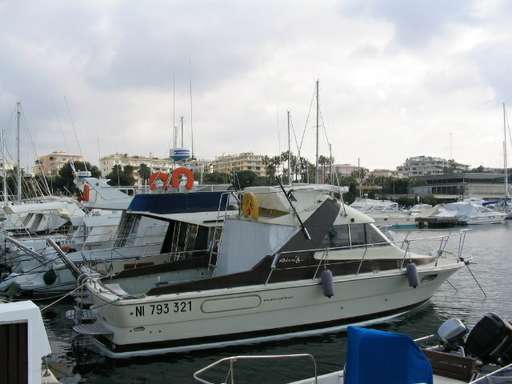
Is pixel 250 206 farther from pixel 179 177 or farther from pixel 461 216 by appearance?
pixel 461 216

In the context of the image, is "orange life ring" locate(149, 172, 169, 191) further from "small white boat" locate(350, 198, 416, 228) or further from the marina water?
"small white boat" locate(350, 198, 416, 228)

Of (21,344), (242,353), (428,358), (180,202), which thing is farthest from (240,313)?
(21,344)

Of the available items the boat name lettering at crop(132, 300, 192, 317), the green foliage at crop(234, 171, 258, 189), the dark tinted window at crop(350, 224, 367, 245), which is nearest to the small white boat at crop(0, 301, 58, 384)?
the boat name lettering at crop(132, 300, 192, 317)

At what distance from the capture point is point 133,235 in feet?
59.7

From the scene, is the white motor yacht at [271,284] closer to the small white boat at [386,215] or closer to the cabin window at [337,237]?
the cabin window at [337,237]

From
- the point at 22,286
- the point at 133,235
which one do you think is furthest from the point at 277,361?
the point at 22,286

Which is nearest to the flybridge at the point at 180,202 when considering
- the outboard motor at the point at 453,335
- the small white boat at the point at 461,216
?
the outboard motor at the point at 453,335

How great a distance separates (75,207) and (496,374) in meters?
32.2

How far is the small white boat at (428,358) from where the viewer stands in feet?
Answer: 18.6

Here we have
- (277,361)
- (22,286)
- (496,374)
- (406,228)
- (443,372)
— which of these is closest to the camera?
(496,374)

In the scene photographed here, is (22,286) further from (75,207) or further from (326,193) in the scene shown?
(75,207)

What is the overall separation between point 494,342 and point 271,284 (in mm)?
5093

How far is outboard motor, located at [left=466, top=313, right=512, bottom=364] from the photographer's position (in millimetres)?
7406

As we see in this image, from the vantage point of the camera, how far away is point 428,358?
23.1 feet
